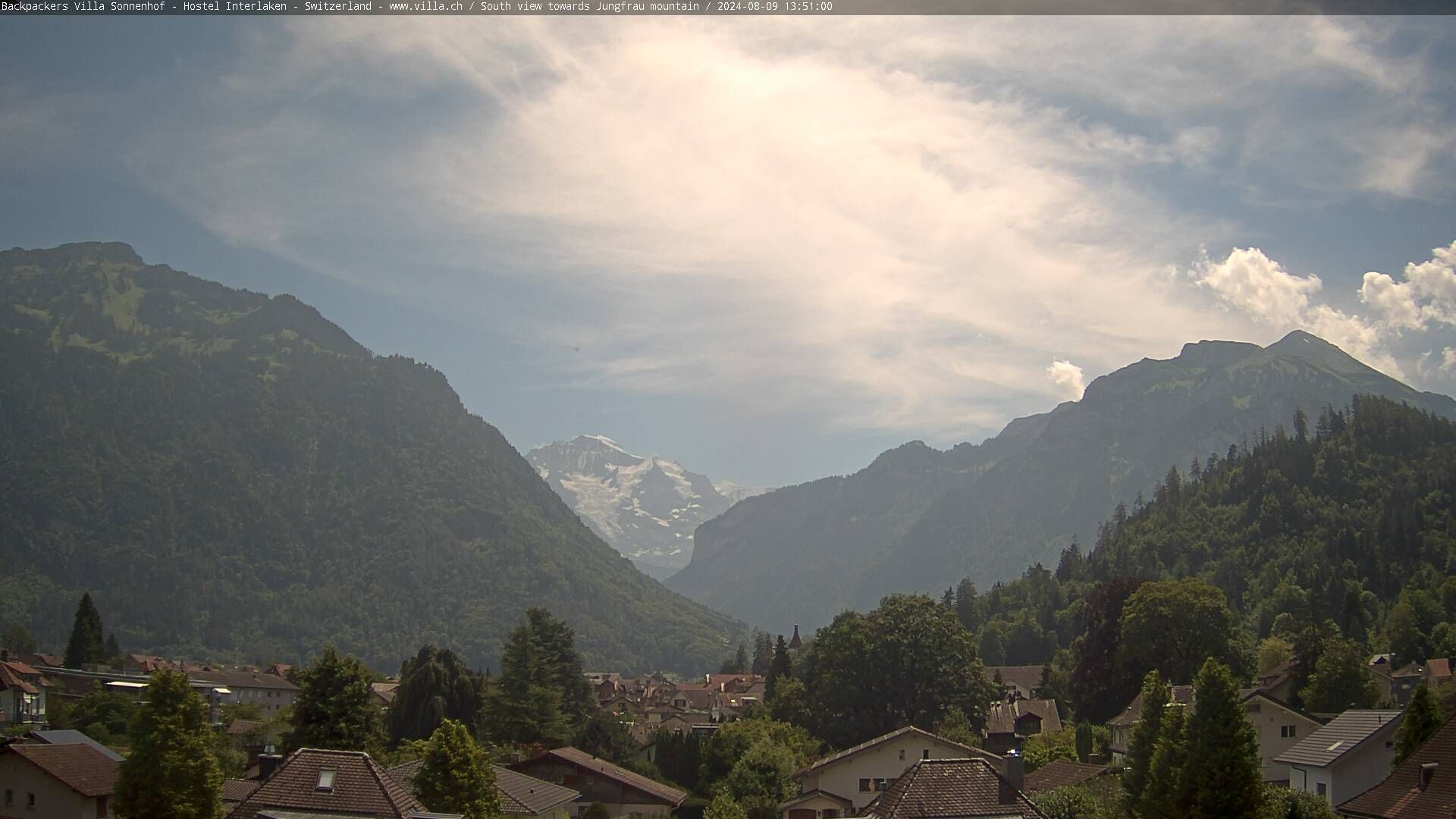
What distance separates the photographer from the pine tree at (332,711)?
62.3m

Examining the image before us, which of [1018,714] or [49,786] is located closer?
[49,786]

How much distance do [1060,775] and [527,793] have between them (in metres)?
27.3

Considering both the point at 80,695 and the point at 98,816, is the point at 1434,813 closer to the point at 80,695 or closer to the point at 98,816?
the point at 98,816

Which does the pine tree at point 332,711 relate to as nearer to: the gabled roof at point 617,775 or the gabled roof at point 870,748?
the gabled roof at point 617,775

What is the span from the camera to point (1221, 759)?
38.2 meters

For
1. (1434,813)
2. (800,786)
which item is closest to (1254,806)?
(1434,813)

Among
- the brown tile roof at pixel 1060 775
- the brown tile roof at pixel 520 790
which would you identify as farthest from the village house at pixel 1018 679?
the brown tile roof at pixel 520 790

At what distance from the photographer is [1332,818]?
143 ft

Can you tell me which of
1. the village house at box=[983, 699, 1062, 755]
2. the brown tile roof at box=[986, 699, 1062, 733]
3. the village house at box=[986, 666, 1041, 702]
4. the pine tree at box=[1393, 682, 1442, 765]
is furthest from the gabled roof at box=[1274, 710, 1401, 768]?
the village house at box=[986, 666, 1041, 702]

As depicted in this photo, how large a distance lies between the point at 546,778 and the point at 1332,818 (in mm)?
36545

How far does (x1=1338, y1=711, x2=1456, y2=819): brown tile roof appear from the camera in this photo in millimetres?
36281

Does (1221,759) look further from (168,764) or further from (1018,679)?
(1018,679)

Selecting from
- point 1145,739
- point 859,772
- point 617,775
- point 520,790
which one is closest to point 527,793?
point 520,790

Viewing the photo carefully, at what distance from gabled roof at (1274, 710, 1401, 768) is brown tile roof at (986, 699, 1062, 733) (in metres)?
36.7
